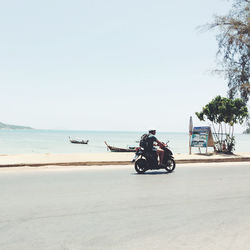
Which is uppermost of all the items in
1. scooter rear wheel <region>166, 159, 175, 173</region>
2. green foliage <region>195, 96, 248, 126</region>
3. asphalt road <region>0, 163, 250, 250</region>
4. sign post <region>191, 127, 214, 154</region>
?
green foliage <region>195, 96, 248, 126</region>

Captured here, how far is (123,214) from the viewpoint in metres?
5.87

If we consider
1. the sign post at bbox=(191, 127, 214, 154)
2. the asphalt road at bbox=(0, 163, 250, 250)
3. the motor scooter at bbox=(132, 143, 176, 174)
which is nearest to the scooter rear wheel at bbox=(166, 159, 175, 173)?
the motor scooter at bbox=(132, 143, 176, 174)

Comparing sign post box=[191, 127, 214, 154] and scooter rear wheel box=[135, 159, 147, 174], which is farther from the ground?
sign post box=[191, 127, 214, 154]

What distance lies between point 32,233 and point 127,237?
1285 millimetres

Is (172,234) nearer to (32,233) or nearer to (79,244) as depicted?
(79,244)

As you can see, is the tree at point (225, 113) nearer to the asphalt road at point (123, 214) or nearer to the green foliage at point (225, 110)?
the green foliage at point (225, 110)

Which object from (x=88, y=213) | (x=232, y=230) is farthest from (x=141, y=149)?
(x=232, y=230)

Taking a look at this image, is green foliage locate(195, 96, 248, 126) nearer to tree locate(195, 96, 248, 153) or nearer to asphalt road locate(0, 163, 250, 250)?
tree locate(195, 96, 248, 153)

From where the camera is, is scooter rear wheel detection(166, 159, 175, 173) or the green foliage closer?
scooter rear wheel detection(166, 159, 175, 173)

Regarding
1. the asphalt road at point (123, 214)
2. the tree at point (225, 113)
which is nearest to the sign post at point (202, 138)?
the tree at point (225, 113)

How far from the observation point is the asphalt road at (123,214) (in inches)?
175

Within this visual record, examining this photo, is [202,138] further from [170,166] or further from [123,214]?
[123,214]

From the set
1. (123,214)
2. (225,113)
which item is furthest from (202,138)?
(123,214)

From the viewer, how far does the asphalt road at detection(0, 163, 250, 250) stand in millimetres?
4453
